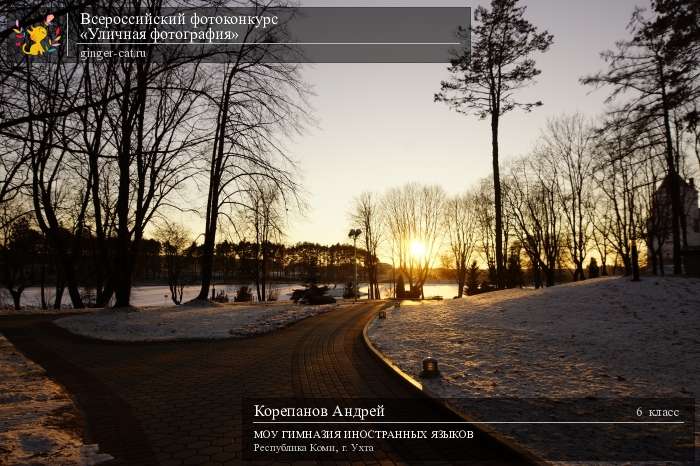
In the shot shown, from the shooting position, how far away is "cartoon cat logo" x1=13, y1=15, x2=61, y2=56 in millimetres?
6145

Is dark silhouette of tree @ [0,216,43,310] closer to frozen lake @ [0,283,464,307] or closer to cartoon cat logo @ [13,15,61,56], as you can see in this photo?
frozen lake @ [0,283,464,307]

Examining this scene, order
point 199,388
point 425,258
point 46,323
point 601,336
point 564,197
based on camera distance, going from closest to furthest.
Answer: point 199,388 < point 601,336 < point 46,323 < point 564,197 < point 425,258

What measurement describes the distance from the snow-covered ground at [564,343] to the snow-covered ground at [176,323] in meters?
4.88

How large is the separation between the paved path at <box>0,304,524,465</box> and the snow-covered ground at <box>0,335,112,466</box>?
0.81 feet

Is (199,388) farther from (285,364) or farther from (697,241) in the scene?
(697,241)

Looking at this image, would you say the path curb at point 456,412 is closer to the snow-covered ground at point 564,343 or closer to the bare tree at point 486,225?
the snow-covered ground at point 564,343

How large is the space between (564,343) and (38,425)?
37.3 ft

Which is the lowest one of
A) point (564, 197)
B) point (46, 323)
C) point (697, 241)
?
point (46, 323)

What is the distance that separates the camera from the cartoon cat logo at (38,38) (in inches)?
242

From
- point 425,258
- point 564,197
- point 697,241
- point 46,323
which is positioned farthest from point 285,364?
point 697,241

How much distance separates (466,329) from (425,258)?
36.8m

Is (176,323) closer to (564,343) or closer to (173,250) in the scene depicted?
(564,343)

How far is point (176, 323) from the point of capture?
15445mm

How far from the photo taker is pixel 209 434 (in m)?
5.13
